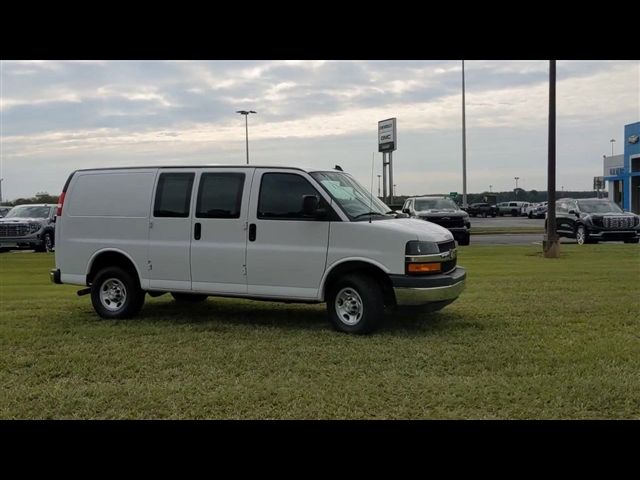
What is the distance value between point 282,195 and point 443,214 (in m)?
14.4

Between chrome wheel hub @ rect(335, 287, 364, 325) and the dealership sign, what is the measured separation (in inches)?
1234

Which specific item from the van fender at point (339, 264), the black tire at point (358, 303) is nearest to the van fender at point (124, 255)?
the van fender at point (339, 264)

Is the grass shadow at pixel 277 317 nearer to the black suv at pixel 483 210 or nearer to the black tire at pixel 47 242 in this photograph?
the black tire at pixel 47 242

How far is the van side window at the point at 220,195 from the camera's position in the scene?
7.86m

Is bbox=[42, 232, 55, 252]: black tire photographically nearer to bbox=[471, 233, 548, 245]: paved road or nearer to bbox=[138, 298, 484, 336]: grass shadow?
bbox=[138, 298, 484, 336]: grass shadow

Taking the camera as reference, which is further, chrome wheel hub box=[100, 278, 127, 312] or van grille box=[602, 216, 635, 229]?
van grille box=[602, 216, 635, 229]

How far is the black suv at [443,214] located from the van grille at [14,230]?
1262 centimetres

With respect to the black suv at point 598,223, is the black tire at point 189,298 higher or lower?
lower

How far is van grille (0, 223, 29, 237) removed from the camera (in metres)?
21.1

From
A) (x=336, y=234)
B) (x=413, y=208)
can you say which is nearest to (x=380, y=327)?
(x=336, y=234)

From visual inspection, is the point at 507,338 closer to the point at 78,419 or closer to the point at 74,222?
Answer: the point at 78,419

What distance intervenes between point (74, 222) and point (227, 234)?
94.3 inches

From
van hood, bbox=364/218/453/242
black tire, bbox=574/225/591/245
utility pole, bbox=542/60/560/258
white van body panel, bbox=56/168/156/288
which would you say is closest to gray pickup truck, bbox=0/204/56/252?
white van body panel, bbox=56/168/156/288

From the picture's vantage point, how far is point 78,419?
15.5 ft
